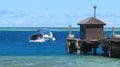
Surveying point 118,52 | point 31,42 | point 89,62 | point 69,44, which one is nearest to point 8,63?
point 89,62

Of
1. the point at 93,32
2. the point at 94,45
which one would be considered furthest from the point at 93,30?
the point at 94,45

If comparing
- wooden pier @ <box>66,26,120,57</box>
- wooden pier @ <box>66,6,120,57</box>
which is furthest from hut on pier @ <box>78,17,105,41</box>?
wooden pier @ <box>66,26,120,57</box>

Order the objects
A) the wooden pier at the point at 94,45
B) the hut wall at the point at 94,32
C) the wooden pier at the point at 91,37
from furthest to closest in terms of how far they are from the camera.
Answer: the hut wall at the point at 94,32 < the wooden pier at the point at 91,37 < the wooden pier at the point at 94,45

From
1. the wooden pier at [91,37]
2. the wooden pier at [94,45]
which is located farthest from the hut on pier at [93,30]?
the wooden pier at [94,45]

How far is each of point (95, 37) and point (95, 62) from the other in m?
12.3

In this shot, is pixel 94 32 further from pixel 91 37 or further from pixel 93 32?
pixel 91 37

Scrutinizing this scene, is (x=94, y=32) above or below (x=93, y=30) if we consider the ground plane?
below

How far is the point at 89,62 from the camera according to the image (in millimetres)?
59625

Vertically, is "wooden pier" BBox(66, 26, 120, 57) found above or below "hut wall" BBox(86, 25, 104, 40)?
below

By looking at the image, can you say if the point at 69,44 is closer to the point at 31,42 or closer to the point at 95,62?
the point at 95,62

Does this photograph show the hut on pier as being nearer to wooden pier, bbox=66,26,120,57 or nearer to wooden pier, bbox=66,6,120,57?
wooden pier, bbox=66,6,120,57

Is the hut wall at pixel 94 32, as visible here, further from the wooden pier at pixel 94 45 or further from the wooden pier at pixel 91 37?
the wooden pier at pixel 94 45

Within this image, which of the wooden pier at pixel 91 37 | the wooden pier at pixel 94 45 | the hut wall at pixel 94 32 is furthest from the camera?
the hut wall at pixel 94 32

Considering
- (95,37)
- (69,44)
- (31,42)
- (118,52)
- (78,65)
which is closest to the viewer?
(78,65)
